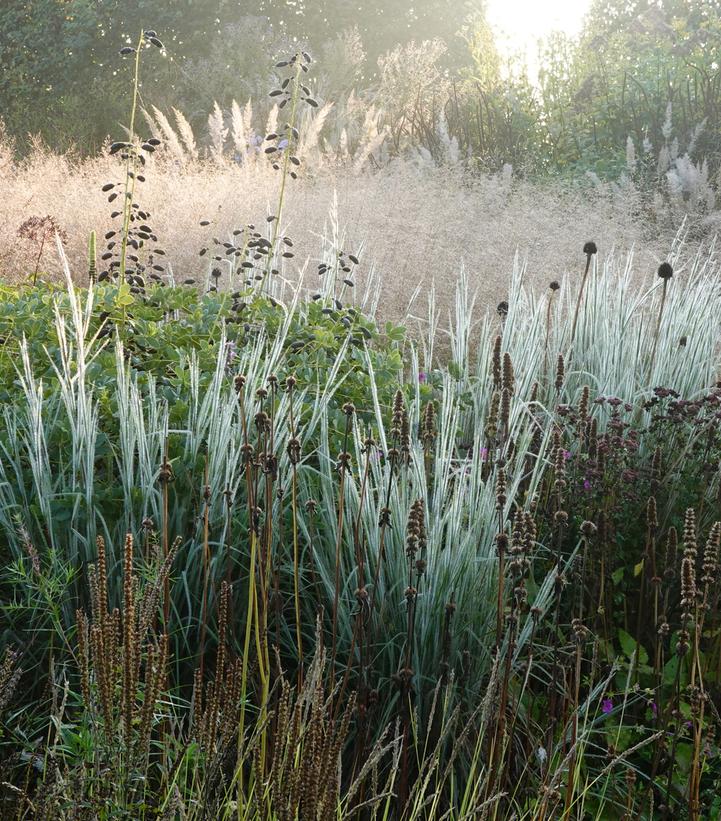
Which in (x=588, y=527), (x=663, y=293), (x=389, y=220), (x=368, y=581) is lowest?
(x=368, y=581)

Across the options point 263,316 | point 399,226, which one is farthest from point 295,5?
point 263,316

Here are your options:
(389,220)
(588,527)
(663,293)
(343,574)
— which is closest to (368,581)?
(343,574)

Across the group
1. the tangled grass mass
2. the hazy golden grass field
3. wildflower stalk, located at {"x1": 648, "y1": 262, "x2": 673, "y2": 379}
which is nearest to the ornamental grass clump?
the tangled grass mass

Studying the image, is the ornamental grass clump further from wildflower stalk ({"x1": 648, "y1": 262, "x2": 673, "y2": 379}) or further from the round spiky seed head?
wildflower stalk ({"x1": 648, "y1": 262, "x2": 673, "y2": 379})

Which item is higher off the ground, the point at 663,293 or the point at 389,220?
the point at 389,220

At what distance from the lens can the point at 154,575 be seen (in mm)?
1809

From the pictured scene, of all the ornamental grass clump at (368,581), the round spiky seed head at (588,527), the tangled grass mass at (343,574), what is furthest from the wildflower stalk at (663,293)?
the round spiky seed head at (588,527)

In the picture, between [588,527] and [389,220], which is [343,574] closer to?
[588,527]

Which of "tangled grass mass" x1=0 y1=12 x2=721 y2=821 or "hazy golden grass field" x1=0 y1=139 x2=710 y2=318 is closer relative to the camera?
"tangled grass mass" x1=0 y1=12 x2=721 y2=821

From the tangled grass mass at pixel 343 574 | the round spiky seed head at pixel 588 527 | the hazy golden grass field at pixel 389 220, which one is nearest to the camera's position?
the tangled grass mass at pixel 343 574

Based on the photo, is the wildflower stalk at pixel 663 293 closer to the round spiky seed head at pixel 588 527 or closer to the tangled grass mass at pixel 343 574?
the tangled grass mass at pixel 343 574

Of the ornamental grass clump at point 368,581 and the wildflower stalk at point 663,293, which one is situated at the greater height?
the wildflower stalk at point 663,293

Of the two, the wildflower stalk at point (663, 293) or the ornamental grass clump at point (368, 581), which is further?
the wildflower stalk at point (663, 293)

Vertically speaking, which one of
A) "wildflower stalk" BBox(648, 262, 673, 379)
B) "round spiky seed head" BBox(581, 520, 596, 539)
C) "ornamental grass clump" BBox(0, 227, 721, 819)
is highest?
"wildflower stalk" BBox(648, 262, 673, 379)
